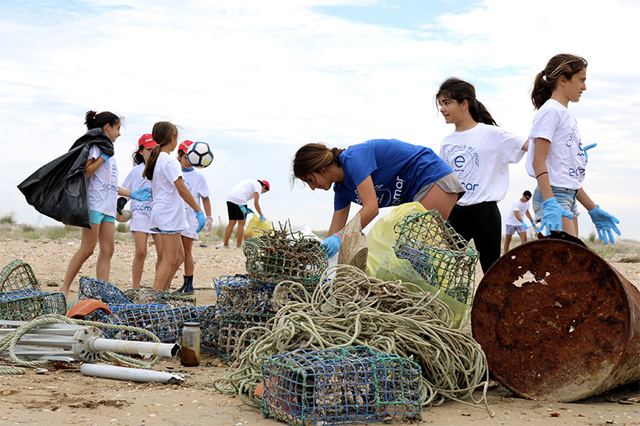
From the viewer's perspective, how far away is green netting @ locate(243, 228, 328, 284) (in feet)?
12.6

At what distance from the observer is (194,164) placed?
8164 millimetres

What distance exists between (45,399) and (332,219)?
100 inches

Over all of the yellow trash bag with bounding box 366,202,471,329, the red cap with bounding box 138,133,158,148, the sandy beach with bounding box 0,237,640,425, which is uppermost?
the red cap with bounding box 138,133,158,148

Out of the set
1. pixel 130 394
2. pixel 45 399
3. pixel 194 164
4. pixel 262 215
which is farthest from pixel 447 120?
pixel 262 215

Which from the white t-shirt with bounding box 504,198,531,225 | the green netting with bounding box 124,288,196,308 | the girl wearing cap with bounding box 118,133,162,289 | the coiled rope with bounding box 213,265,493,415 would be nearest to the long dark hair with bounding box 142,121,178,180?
the girl wearing cap with bounding box 118,133,162,289

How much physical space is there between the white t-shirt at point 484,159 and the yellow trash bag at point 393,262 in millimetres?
668

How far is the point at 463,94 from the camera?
4.98m

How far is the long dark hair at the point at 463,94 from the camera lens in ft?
16.4

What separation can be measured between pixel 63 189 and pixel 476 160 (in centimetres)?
373

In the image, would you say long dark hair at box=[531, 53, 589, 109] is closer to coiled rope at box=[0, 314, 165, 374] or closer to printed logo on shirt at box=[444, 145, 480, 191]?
printed logo on shirt at box=[444, 145, 480, 191]

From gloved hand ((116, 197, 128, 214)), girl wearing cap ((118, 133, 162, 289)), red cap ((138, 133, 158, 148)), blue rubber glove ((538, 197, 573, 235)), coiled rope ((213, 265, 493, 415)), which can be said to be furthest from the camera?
gloved hand ((116, 197, 128, 214))

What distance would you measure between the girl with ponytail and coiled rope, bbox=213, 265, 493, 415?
54.3 inches

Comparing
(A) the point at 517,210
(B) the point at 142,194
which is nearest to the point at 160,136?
(B) the point at 142,194

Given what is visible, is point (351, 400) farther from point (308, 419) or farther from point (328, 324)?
point (328, 324)
